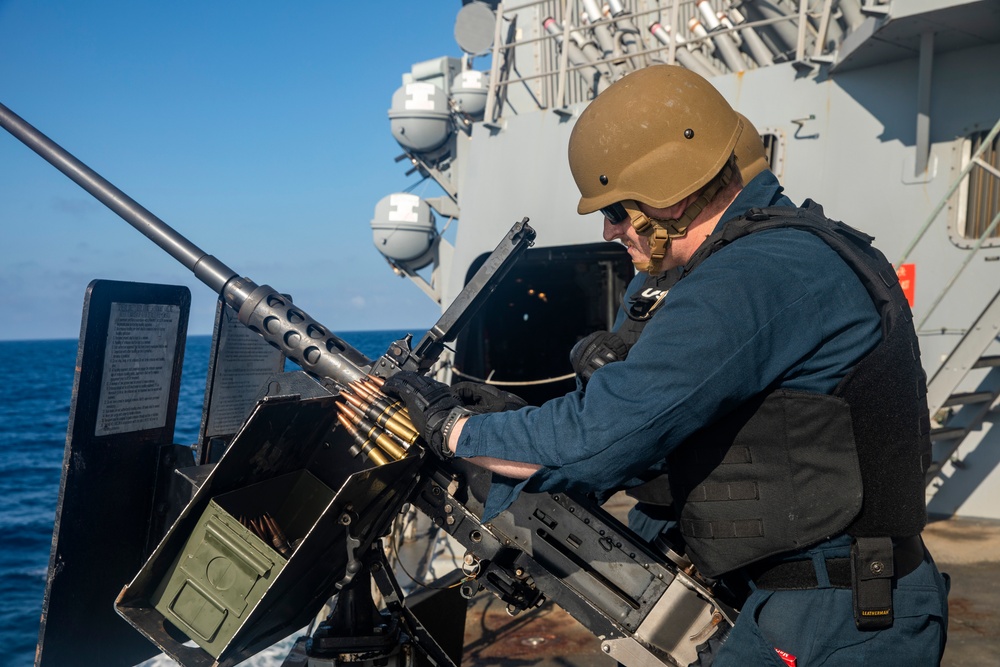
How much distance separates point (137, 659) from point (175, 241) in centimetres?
178

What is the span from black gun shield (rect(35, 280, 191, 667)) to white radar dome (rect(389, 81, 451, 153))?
7.89 meters

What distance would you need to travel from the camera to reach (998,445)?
21.8 ft

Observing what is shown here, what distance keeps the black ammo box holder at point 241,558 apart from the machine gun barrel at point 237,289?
2.09 ft

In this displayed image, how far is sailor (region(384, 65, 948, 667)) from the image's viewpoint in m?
1.87

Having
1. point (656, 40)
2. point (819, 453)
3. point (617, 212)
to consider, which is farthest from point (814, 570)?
point (656, 40)

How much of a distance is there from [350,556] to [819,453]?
56.4 inches

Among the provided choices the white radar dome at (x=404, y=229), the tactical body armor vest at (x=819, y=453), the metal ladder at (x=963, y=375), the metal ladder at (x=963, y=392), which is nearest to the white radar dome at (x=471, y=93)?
the white radar dome at (x=404, y=229)

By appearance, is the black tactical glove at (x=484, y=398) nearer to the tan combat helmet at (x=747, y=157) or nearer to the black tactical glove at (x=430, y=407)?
the black tactical glove at (x=430, y=407)

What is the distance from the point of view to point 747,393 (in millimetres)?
1893

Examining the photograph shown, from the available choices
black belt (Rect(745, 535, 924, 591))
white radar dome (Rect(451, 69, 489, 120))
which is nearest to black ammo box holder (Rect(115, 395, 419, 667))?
black belt (Rect(745, 535, 924, 591))

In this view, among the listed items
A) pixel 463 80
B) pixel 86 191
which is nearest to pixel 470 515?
pixel 86 191

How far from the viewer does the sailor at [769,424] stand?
1.87 metres

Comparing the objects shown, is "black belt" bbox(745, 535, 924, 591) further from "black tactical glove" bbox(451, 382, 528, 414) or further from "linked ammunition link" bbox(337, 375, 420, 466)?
"linked ammunition link" bbox(337, 375, 420, 466)

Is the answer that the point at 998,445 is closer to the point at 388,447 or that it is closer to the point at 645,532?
the point at 645,532
